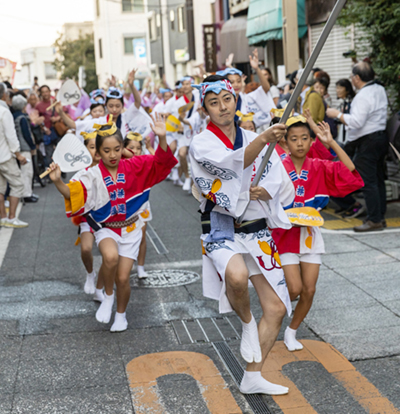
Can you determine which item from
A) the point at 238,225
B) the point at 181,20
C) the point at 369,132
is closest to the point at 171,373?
the point at 238,225

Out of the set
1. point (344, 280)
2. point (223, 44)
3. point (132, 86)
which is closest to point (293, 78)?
point (132, 86)

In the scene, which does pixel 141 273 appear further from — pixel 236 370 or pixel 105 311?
pixel 236 370

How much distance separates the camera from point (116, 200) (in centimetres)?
521

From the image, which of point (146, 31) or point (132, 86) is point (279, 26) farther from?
point (146, 31)

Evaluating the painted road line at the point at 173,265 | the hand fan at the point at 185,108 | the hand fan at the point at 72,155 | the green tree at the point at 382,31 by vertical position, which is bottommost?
the painted road line at the point at 173,265

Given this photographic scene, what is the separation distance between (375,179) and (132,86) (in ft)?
11.8

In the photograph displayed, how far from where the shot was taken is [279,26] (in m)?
17.0

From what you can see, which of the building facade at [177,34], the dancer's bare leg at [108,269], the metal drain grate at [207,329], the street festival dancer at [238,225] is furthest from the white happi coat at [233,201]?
the building facade at [177,34]

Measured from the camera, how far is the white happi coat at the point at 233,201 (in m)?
3.73

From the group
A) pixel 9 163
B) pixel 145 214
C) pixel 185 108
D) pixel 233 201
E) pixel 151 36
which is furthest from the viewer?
pixel 151 36

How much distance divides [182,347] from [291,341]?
2.58ft

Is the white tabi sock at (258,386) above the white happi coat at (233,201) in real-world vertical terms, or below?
below

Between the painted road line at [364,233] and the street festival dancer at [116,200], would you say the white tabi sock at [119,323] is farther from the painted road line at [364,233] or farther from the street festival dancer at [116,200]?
the painted road line at [364,233]

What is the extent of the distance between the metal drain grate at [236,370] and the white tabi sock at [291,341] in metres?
0.40
